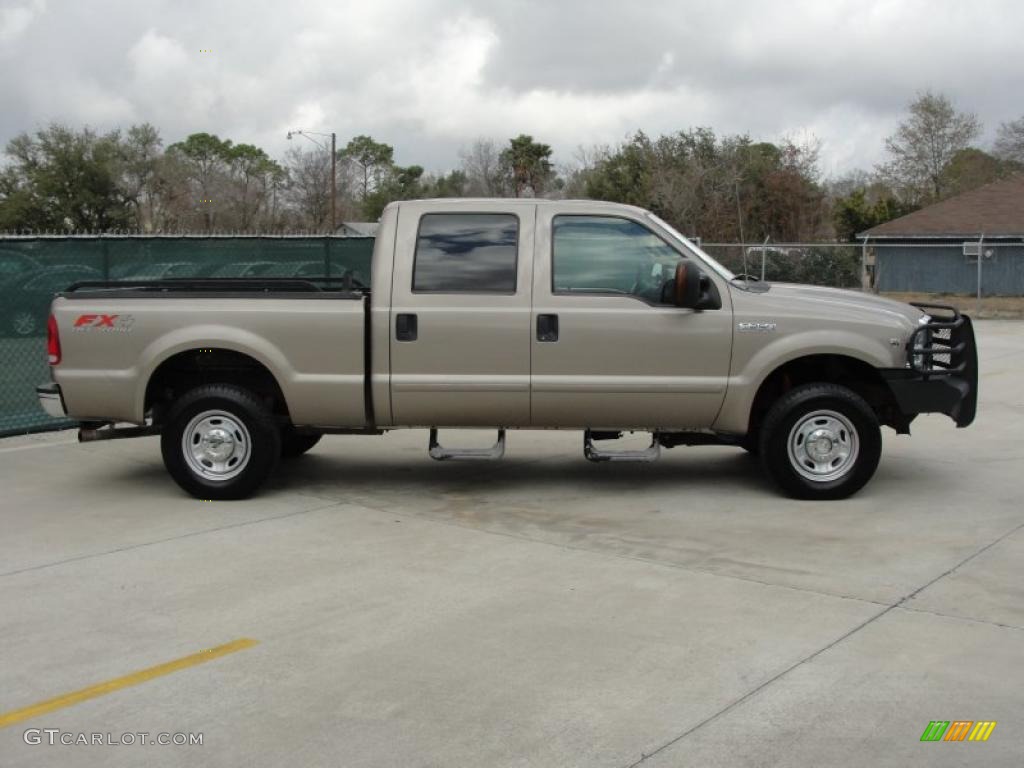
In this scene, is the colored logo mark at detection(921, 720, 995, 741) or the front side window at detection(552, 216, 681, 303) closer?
the colored logo mark at detection(921, 720, 995, 741)

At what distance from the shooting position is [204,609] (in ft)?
18.6

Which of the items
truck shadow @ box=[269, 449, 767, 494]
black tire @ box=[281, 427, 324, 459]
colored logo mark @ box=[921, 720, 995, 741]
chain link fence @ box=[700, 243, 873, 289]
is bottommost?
colored logo mark @ box=[921, 720, 995, 741]

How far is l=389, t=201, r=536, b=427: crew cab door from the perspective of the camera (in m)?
7.77

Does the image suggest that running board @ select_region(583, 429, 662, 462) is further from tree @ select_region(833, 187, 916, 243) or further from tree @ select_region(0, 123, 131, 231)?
tree @ select_region(0, 123, 131, 231)

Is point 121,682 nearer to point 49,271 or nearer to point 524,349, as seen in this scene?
point 524,349

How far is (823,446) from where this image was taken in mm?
7855

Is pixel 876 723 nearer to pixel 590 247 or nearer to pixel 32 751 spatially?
pixel 32 751

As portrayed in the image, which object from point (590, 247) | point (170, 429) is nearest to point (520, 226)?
point (590, 247)

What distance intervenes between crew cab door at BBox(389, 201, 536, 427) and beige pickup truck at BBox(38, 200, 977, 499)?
1cm

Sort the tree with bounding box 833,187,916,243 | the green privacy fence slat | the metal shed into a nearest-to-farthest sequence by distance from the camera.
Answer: the green privacy fence slat < the metal shed < the tree with bounding box 833,187,916,243

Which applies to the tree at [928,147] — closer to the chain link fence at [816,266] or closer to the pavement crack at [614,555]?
the chain link fence at [816,266]

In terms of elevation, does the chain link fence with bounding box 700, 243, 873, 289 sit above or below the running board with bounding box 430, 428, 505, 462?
above

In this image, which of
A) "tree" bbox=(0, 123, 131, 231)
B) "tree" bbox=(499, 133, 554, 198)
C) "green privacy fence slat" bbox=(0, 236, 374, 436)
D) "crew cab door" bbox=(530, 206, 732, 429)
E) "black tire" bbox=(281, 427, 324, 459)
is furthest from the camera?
"tree" bbox=(499, 133, 554, 198)

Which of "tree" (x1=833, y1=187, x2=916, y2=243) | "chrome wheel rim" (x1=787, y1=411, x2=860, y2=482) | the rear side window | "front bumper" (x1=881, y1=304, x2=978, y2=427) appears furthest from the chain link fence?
the rear side window
